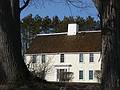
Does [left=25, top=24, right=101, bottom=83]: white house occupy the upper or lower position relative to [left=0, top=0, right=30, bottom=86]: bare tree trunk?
lower

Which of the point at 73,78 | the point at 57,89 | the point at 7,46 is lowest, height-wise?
the point at 73,78

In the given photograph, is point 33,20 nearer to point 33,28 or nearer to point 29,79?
point 33,28

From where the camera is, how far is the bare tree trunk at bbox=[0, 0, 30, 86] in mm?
12680

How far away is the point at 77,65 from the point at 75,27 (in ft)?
27.7

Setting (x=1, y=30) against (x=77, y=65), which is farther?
(x=77, y=65)

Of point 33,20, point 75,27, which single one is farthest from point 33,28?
point 75,27

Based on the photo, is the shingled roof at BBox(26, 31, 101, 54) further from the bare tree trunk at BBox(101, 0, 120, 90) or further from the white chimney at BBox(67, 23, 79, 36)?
the bare tree trunk at BBox(101, 0, 120, 90)

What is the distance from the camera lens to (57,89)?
12766 mm

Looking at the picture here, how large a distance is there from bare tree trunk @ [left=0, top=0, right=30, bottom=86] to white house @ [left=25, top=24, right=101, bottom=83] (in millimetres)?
47552

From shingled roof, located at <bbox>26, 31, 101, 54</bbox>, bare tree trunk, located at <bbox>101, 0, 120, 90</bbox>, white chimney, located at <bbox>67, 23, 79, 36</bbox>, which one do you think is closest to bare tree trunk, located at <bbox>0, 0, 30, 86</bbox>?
bare tree trunk, located at <bbox>101, 0, 120, 90</bbox>

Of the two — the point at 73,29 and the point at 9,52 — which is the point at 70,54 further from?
the point at 9,52

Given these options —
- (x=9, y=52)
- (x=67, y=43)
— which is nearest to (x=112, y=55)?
(x=9, y=52)

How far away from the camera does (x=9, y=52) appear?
12.7m

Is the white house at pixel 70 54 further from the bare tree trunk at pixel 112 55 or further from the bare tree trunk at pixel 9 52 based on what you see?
the bare tree trunk at pixel 112 55
